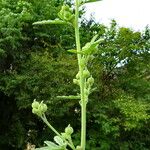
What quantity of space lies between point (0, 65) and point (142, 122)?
3.78 meters

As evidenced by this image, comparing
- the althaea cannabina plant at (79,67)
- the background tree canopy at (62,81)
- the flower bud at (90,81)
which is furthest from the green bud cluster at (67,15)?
the background tree canopy at (62,81)

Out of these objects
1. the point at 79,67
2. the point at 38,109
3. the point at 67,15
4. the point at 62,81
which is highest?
the point at 67,15

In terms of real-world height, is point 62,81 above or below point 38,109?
below

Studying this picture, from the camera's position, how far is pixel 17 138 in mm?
13281

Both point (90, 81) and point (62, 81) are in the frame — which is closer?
point (90, 81)

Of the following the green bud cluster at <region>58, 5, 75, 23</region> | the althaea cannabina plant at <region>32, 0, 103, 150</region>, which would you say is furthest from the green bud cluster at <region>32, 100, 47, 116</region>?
the green bud cluster at <region>58, 5, 75, 23</region>

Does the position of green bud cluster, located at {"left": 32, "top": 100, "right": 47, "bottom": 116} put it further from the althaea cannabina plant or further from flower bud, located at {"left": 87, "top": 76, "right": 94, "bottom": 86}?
flower bud, located at {"left": 87, "top": 76, "right": 94, "bottom": 86}

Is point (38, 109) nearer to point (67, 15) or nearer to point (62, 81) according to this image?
point (67, 15)

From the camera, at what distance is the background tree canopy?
41.5ft

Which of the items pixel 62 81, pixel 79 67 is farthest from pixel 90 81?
pixel 62 81

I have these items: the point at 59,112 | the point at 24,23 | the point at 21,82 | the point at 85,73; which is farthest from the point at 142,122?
the point at 85,73

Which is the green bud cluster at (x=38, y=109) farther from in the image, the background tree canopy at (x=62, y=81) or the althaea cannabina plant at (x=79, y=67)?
the background tree canopy at (x=62, y=81)

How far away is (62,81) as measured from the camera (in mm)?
13070

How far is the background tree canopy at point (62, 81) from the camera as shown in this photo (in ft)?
41.5
